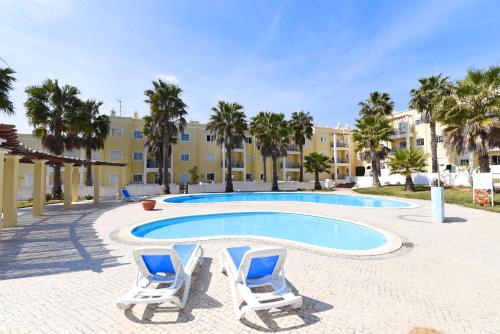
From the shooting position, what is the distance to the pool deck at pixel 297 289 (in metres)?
3.60

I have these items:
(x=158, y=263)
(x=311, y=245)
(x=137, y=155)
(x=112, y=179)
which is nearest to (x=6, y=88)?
(x=158, y=263)

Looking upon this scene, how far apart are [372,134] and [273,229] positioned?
21672mm

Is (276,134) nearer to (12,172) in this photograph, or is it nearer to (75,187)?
(75,187)

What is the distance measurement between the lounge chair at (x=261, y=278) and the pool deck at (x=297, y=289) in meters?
0.27

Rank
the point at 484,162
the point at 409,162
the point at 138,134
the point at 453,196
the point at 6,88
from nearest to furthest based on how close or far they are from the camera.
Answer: the point at 6,88
the point at 484,162
the point at 453,196
the point at 409,162
the point at 138,134

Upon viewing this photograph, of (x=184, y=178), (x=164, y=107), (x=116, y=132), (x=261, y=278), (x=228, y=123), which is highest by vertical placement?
(x=164, y=107)

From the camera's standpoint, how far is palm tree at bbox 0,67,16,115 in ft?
47.0

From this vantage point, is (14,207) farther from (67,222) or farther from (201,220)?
(201,220)

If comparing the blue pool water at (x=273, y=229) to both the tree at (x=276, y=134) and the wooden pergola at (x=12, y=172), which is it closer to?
the wooden pergola at (x=12, y=172)

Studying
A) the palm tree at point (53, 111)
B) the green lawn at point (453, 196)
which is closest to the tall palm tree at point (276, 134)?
the green lawn at point (453, 196)

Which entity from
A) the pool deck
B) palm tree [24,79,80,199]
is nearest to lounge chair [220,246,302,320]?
the pool deck

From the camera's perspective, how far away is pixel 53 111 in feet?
68.9

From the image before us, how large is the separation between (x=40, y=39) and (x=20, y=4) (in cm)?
153

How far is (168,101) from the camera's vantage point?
2856 centimetres
